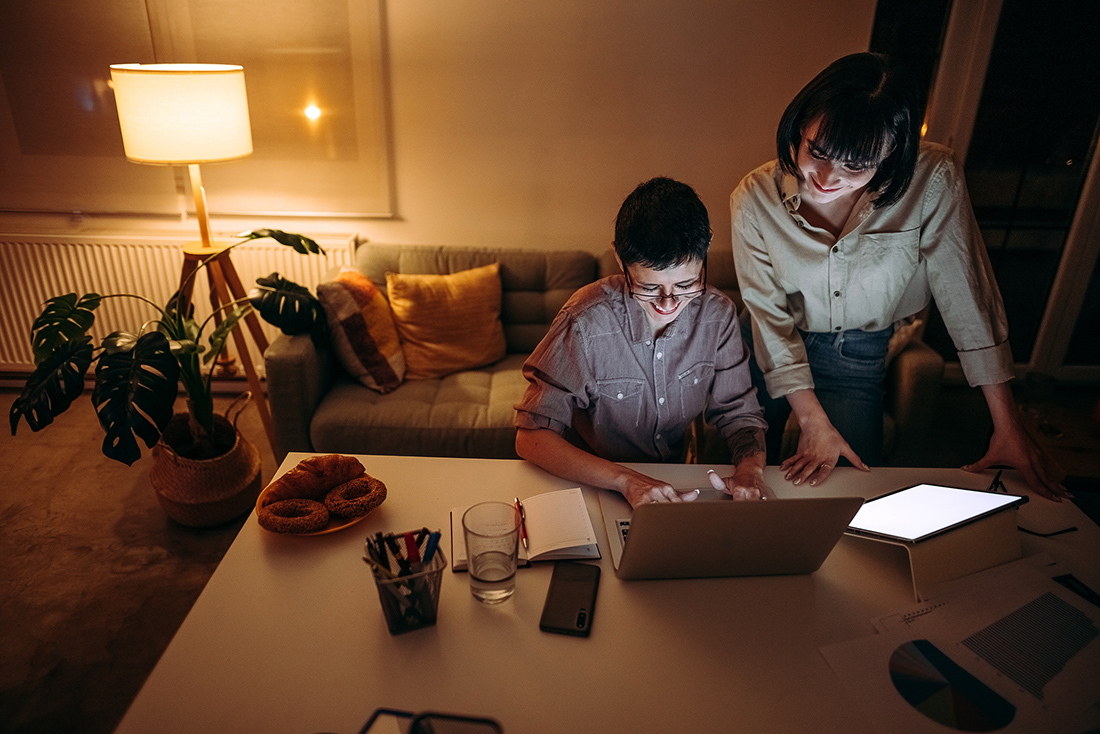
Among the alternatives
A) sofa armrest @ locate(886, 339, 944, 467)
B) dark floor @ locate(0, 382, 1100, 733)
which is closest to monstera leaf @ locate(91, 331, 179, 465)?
dark floor @ locate(0, 382, 1100, 733)

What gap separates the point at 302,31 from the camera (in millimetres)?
2811

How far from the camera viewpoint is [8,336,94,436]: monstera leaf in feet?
6.01

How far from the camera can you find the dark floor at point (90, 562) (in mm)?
1737

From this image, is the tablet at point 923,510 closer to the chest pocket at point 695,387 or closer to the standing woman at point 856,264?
the standing woman at point 856,264

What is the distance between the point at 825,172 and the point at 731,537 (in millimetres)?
710

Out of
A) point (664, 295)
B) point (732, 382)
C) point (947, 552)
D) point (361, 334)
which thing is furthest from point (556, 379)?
point (361, 334)

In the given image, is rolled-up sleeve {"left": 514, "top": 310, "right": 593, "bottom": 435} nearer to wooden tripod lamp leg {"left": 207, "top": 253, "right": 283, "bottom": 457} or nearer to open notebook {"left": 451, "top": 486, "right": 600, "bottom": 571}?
open notebook {"left": 451, "top": 486, "right": 600, "bottom": 571}

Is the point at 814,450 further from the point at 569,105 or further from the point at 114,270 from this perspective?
the point at 114,270

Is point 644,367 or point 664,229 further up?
point 664,229

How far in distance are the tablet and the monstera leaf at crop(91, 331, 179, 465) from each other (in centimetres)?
169

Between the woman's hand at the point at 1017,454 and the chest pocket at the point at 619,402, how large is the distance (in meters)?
0.66

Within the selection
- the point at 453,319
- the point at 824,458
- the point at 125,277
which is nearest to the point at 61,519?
the point at 125,277

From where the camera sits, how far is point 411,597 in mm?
975

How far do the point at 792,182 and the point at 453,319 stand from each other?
4.98 feet
